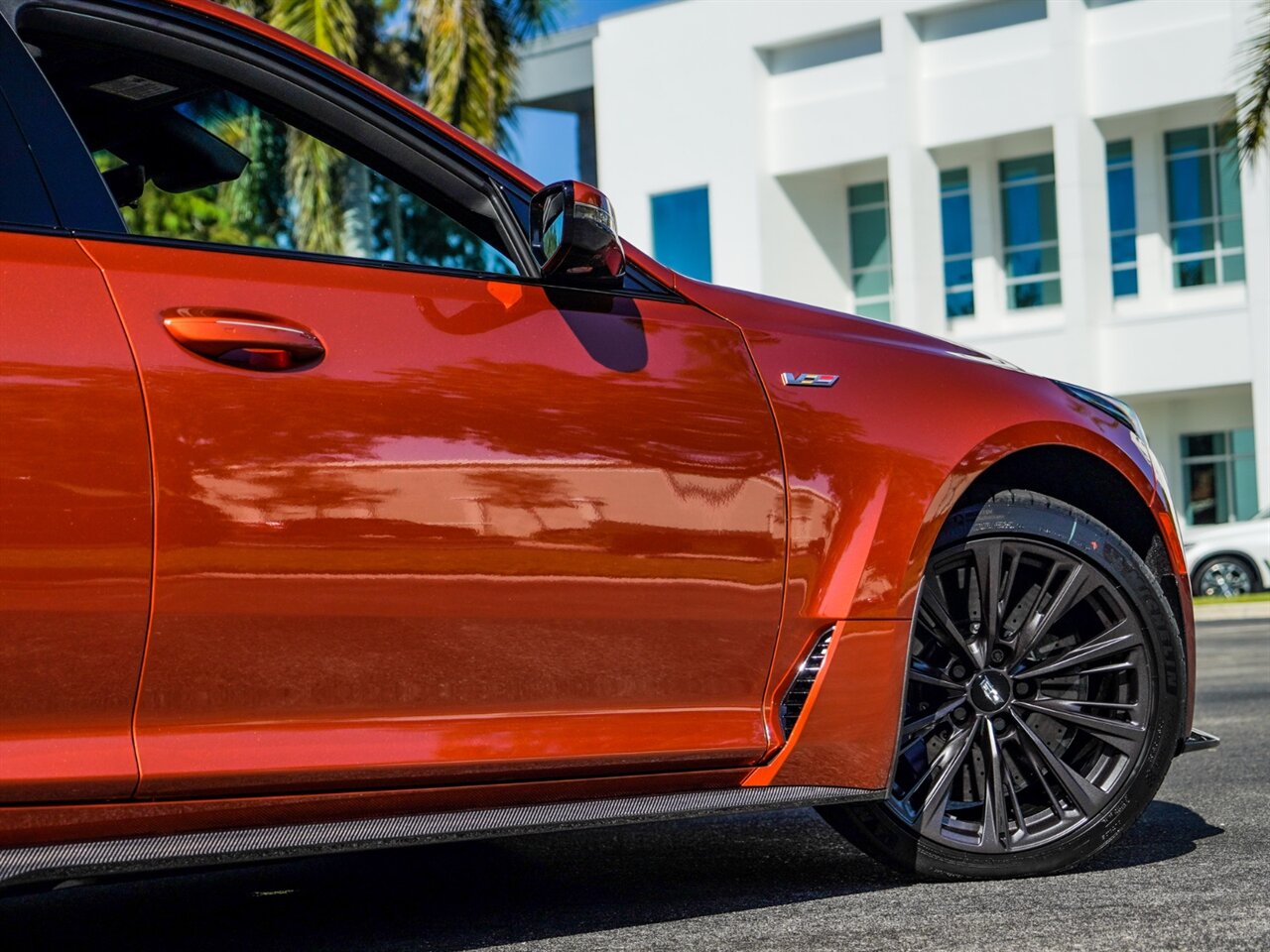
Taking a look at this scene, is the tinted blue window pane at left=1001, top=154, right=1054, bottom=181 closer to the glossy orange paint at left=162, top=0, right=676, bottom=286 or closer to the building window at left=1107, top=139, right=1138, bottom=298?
the building window at left=1107, top=139, right=1138, bottom=298

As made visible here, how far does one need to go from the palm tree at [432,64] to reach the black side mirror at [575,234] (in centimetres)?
1389

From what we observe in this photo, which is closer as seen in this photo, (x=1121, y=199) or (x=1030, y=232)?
(x=1121, y=199)

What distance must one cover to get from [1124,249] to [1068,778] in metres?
28.2

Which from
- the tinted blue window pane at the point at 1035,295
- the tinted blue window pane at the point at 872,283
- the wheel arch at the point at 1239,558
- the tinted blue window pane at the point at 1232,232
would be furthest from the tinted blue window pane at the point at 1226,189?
the wheel arch at the point at 1239,558

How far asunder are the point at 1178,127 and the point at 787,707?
28.7m

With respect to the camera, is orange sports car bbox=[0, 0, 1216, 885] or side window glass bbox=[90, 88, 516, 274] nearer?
orange sports car bbox=[0, 0, 1216, 885]

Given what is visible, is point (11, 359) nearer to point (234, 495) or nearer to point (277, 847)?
point (234, 495)

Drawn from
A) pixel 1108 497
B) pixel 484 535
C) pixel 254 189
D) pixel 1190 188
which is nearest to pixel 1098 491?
pixel 1108 497

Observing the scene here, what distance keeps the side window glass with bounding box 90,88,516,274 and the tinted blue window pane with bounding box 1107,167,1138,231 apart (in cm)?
1135

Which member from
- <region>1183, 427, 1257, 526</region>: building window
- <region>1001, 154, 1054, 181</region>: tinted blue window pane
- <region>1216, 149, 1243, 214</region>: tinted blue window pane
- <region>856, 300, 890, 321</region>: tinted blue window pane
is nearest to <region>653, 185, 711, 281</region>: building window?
<region>856, 300, 890, 321</region>: tinted blue window pane

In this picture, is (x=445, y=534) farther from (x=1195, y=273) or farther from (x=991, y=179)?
(x=991, y=179)

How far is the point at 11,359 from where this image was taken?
248cm

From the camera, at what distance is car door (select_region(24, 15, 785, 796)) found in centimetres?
262

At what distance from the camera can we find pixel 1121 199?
30.2m
